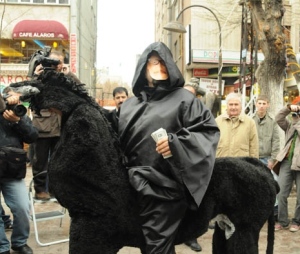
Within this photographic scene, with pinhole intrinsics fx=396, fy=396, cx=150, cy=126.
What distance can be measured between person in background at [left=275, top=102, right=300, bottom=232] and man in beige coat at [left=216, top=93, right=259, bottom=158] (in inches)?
33.0

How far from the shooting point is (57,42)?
2353 cm

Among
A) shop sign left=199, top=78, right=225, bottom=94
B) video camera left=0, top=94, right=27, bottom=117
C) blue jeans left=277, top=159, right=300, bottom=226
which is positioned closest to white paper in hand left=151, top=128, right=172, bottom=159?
video camera left=0, top=94, right=27, bottom=117

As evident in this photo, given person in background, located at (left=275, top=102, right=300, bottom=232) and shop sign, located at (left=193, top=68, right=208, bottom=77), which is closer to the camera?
person in background, located at (left=275, top=102, right=300, bottom=232)

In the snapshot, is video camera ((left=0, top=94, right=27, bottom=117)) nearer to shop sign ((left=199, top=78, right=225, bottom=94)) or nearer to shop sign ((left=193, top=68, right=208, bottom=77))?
shop sign ((left=199, top=78, right=225, bottom=94))

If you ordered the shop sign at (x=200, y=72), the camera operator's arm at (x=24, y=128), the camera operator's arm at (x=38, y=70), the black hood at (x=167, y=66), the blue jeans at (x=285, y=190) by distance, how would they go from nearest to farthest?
the camera operator's arm at (x=38, y=70), the black hood at (x=167, y=66), the camera operator's arm at (x=24, y=128), the blue jeans at (x=285, y=190), the shop sign at (x=200, y=72)

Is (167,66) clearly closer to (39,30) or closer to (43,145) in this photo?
(43,145)

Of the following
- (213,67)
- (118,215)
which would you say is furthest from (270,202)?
(213,67)

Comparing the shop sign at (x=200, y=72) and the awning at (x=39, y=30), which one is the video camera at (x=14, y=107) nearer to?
the awning at (x=39, y=30)

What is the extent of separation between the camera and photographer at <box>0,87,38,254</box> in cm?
430

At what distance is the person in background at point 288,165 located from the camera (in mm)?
5859

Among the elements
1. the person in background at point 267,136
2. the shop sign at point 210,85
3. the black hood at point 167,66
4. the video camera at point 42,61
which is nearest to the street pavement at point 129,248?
the person in background at point 267,136

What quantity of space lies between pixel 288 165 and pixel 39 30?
61.7 feet

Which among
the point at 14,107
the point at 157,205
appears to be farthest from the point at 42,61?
the point at 157,205

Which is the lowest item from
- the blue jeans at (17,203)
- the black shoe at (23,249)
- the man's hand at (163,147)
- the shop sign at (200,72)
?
the black shoe at (23,249)
